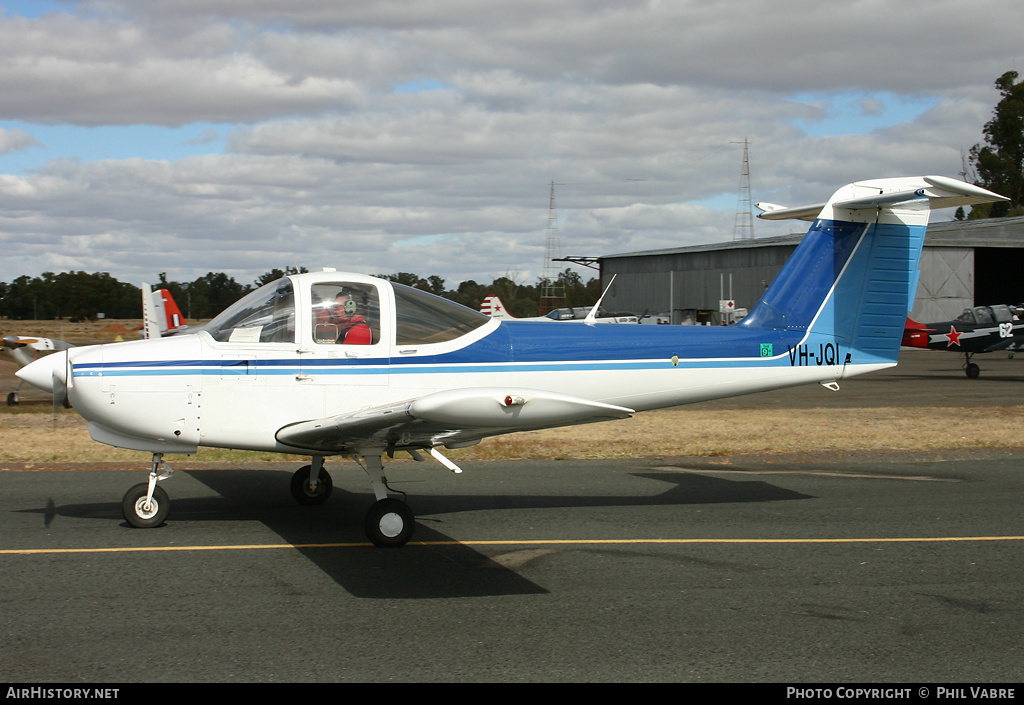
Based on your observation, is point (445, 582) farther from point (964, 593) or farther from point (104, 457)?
point (104, 457)

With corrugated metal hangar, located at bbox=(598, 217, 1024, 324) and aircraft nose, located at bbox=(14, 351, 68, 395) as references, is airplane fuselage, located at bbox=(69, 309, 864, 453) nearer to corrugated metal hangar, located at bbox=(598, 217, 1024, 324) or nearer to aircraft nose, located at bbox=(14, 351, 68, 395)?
aircraft nose, located at bbox=(14, 351, 68, 395)

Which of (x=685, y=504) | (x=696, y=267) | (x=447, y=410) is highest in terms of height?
(x=696, y=267)

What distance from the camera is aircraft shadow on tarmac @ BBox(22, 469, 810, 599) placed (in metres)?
5.58

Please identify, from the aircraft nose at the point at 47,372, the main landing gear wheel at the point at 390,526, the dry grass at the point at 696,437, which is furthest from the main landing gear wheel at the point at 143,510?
the dry grass at the point at 696,437

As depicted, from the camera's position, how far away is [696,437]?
1270 centimetres

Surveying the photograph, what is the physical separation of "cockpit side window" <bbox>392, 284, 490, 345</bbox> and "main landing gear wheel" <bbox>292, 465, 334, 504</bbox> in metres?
1.89

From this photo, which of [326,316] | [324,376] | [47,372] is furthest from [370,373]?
[47,372]

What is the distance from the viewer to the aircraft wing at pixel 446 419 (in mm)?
5121

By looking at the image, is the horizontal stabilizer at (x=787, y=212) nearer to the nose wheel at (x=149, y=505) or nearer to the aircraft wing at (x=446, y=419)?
the aircraft wing at (x=446, y=419)

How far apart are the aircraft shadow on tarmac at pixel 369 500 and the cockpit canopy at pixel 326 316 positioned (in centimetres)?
163

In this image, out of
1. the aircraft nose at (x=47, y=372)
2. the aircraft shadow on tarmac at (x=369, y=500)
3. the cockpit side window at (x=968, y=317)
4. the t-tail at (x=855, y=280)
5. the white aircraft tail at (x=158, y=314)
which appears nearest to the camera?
the aircraft shadow on tarmac at (x=369, y=500)

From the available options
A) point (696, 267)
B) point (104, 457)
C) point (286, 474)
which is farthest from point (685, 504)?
point (696, 267)
